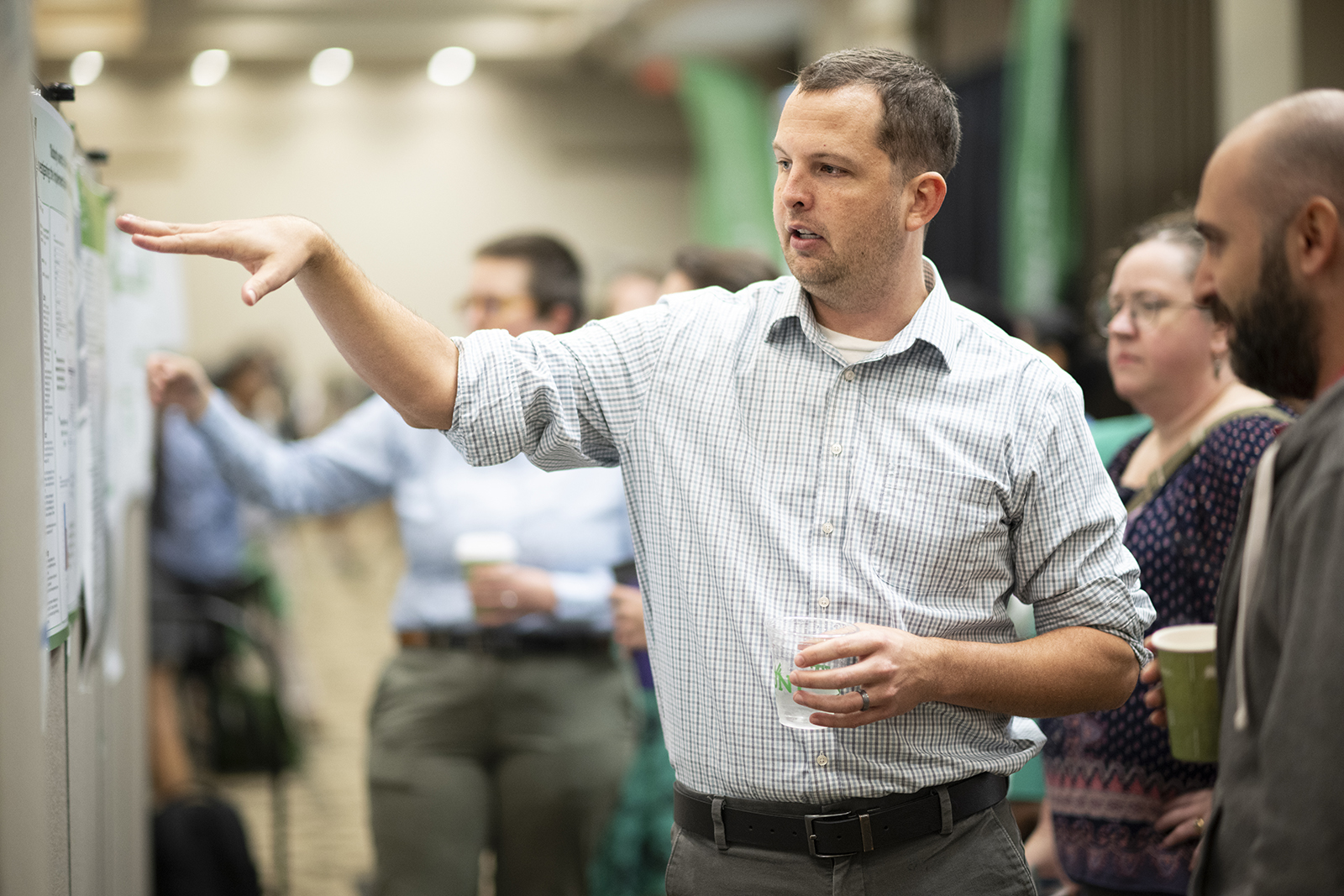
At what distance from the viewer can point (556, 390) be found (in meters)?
1.57

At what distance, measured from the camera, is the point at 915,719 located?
5.03ft

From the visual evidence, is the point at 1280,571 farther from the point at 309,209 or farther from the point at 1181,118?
the point at 309,209

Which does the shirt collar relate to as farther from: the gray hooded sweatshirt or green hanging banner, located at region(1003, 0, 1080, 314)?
green hanging banner, located at region(1003, 0, 1080, 314)

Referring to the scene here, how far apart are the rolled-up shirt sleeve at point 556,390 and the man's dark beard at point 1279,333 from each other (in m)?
0.71

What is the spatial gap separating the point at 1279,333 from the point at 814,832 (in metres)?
0.76

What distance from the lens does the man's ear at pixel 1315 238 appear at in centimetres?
126

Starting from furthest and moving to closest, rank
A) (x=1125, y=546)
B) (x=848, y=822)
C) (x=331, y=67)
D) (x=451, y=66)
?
1. (x=451, y=66)
2. (x=331, y=67)
3. (x=1125, y=546)
4. (x=848, y=822)

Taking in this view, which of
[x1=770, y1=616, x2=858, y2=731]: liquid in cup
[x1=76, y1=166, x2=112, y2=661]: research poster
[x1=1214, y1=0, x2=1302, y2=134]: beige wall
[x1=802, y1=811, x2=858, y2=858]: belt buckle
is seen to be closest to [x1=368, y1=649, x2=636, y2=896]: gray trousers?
[x1=76, y1=166, x2=112, y2=661]: research poster

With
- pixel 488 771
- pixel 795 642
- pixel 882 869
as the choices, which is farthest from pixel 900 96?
pixel 488 771

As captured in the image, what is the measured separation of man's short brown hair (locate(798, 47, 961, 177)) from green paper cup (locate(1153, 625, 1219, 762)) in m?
0.70

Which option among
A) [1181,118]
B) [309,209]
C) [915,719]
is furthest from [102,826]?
[309,209]

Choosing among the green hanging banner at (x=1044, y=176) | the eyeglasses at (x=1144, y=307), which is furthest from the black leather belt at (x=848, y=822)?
the green hanging banner at (x=1044, y=176)

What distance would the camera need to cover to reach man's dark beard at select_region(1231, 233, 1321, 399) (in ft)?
4.20

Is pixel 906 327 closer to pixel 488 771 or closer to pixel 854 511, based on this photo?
pixel 854 511
